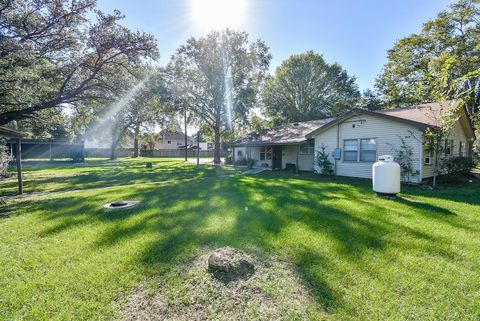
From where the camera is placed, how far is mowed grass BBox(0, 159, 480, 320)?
9.09 ft

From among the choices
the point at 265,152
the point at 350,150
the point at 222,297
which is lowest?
the point at 222,297

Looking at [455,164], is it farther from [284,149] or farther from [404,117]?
[284,149]

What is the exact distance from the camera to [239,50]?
85.2 feet

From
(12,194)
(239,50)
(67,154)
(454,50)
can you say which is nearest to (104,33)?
(12,194)

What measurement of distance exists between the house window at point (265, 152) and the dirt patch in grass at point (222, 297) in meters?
16.9

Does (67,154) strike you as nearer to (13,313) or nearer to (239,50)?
(239,50)

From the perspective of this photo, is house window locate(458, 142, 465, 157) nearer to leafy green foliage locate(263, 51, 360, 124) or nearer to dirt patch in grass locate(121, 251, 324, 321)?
dirt patch in grass locate(121, 251, 324, 321)

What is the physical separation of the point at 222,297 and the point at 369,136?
12.2 metres

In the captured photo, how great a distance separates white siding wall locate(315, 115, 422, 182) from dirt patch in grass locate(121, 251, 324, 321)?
1064 centimetres

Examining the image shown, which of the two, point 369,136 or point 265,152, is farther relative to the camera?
point 265,152

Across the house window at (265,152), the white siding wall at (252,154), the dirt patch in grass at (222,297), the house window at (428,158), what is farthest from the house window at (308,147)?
the dirt patch in grass at (222,297)

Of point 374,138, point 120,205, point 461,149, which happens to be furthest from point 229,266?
point 461,149

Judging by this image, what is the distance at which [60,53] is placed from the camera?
11.0 m

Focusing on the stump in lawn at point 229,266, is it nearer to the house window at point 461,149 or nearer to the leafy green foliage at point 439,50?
the house window at point 461,149
